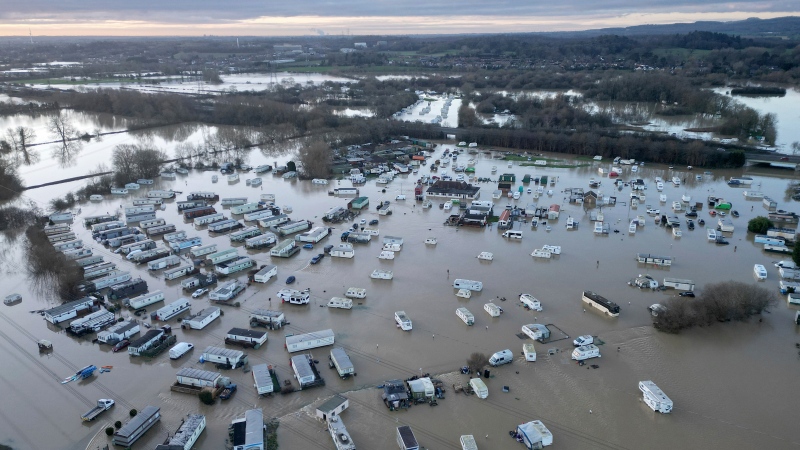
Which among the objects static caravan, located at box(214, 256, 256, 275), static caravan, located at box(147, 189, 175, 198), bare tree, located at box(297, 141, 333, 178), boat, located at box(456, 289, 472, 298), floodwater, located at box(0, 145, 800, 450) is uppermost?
bare tree, located at box(297, 141, 333, 178)

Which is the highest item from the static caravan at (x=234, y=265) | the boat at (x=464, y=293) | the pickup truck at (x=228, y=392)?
the static caravan at (x=234, y=265)

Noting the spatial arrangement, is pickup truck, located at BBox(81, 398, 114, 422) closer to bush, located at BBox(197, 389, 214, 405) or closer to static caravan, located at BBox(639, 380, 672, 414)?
bush, located at BBox(197, 389, 214, 405)

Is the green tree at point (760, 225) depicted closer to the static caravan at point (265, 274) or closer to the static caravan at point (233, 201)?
the static caravan at point (265, 274)

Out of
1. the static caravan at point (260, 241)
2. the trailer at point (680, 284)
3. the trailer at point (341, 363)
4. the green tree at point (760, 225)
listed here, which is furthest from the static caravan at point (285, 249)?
the green tree at point (760, 225)

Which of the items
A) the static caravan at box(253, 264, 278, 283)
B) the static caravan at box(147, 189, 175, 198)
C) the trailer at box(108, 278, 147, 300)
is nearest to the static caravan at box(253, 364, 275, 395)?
the static caravan at box(253, 264, 278, 283)

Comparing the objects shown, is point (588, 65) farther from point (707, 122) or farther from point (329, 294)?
point (329, 294)
